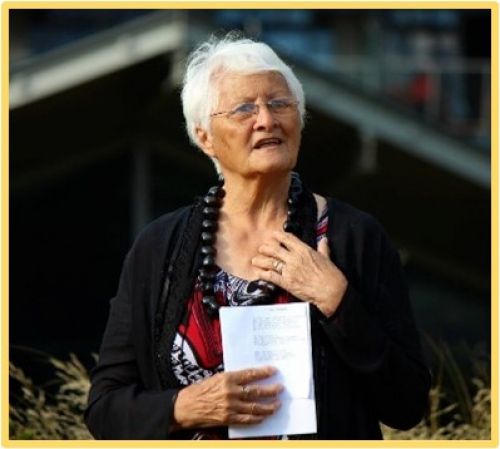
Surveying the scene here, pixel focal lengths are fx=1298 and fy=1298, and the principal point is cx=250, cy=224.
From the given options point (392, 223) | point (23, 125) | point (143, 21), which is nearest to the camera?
point (143, 21)

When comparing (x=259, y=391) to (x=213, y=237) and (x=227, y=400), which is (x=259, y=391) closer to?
(x=227, y=400)

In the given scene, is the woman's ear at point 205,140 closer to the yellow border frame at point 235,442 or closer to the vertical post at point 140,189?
the yellow border frame at point 235,442

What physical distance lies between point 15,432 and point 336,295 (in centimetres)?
265

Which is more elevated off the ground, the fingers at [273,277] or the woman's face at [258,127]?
the woman's face at [258,127]

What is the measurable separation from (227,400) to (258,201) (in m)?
0.59

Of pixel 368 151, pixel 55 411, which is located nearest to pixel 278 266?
pixel 55 411

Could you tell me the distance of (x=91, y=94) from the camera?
1416 cm

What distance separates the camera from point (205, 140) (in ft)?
12.4

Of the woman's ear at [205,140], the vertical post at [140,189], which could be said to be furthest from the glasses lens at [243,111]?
the vertical post at [140,189]

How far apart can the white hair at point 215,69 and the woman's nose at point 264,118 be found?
10 centimetres

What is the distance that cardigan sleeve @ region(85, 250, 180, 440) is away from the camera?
354cm

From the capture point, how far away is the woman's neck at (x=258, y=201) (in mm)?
3701

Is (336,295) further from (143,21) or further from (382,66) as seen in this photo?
(382,66)

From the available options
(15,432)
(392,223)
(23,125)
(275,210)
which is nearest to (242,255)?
(275,210)
